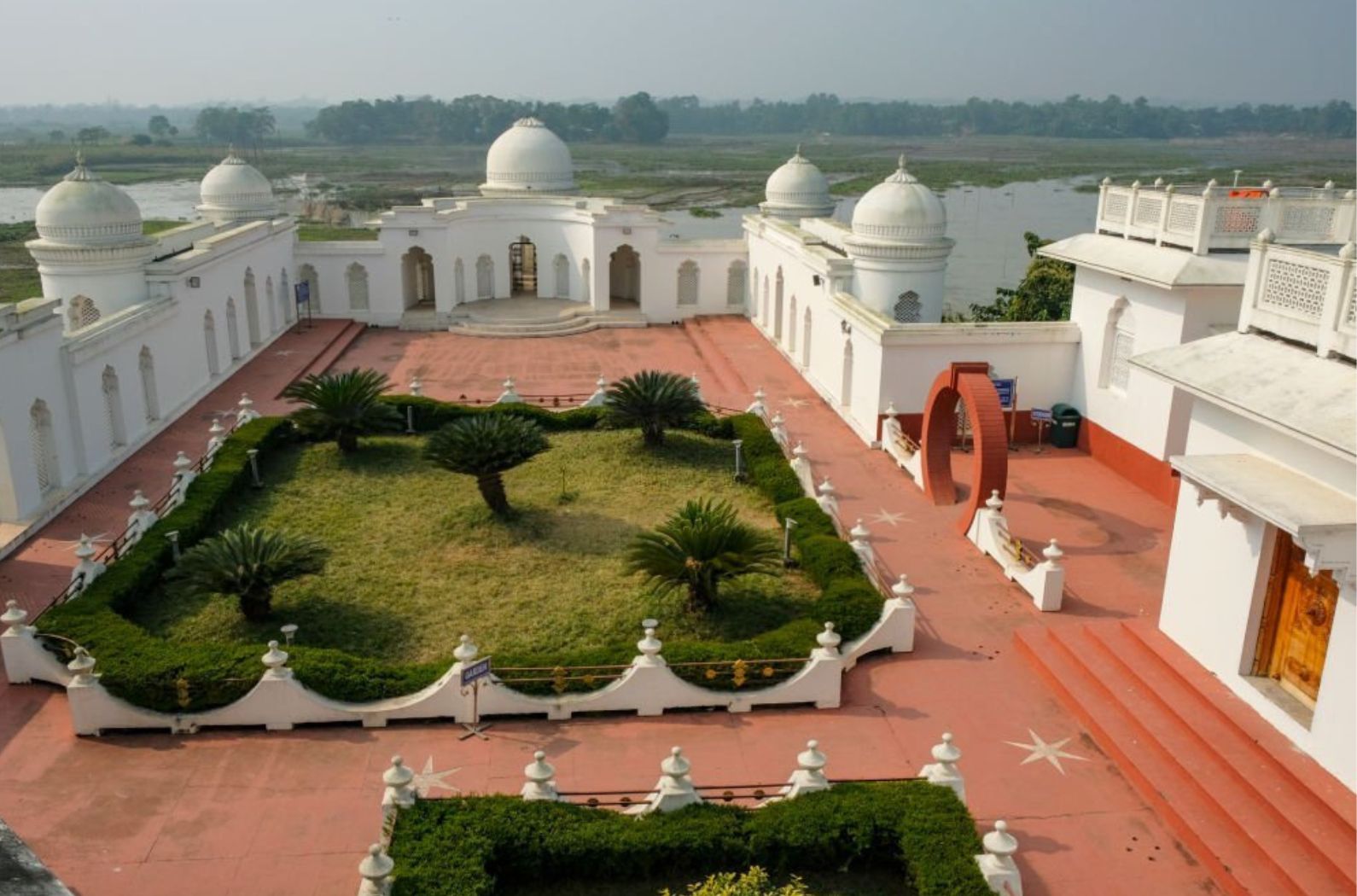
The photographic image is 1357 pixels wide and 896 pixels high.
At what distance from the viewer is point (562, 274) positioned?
37.6 metres

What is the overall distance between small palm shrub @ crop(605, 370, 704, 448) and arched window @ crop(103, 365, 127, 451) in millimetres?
9617

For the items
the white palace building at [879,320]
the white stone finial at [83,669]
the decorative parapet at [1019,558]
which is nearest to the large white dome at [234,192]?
the white palace building at [879,320]

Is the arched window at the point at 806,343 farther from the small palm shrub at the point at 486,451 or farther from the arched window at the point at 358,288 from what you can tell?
the arched window at the point at 358,288

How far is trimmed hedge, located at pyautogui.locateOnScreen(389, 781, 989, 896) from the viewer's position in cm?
925

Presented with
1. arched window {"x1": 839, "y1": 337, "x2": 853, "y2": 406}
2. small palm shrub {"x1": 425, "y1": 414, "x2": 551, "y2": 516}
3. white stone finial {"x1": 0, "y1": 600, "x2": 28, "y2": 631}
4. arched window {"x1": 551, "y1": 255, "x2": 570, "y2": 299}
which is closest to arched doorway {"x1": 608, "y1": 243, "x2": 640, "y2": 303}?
arched window {"x1": 551, "y1": 255, "x2": 570, "y2": 299}

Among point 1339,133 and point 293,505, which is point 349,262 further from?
point 1339,133

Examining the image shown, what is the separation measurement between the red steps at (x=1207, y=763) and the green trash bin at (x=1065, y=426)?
921 centimetres

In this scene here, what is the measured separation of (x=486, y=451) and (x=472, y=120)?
558 ft

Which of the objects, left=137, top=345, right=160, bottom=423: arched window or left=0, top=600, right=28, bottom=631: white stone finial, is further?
left=137, top=345, right=160, bottom=423: arched window

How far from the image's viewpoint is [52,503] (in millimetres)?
18188

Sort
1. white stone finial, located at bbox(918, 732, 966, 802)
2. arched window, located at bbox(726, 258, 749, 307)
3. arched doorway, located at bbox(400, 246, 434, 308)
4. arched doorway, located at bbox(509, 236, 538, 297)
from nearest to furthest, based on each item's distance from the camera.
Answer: white stone finial, located at bbox(918, 732, 966, 802) → arched doorway, located at bbox(400, 246, 434, 308) → arched window, located at bbox(726, 258, 749, 307) → arched doorway, located at bbox(509, 236, 538, 297)

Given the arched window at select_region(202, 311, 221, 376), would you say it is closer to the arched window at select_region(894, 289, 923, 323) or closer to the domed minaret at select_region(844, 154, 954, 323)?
the domed minaret at select_region(844, 154, 954, 323)

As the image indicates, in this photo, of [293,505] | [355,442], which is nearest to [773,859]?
[293,505]

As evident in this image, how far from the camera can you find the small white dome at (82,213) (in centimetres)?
2261
